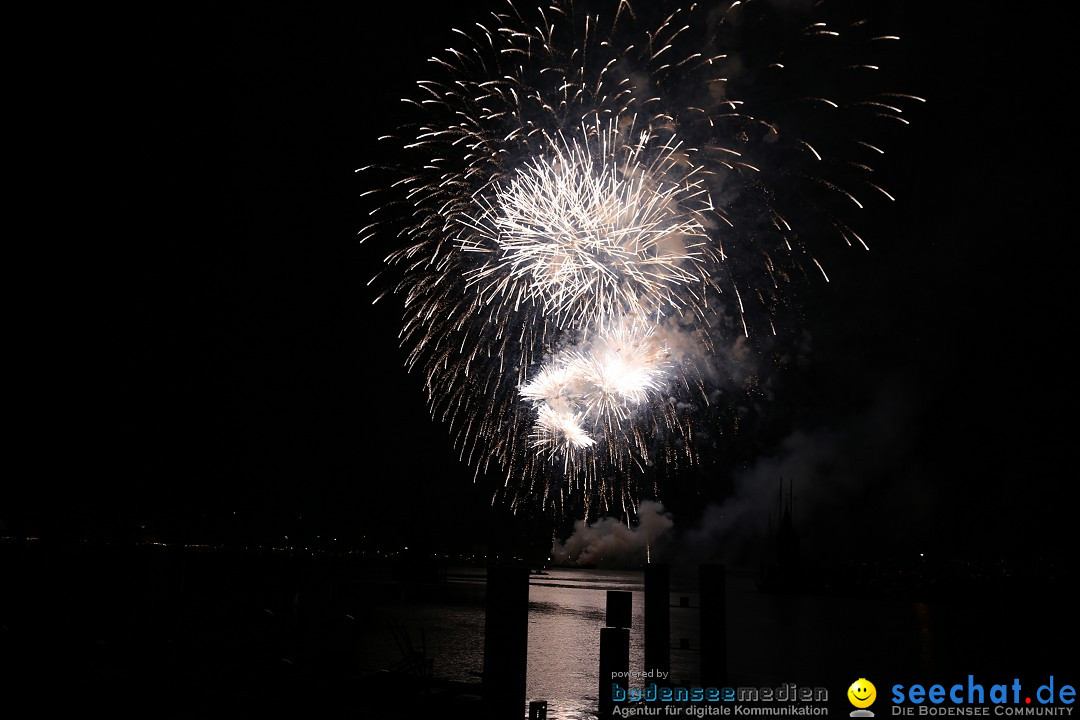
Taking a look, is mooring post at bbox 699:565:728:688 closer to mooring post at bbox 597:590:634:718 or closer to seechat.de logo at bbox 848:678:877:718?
mooring post at bbox 597:590:634:718

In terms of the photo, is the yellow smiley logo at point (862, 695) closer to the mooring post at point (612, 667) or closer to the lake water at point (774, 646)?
the lake water at point (774, 646)

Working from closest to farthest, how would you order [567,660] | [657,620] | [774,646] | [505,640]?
[505,640] < [657,620] < [567,660] < [774,646]

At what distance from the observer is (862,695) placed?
23344 millimetres

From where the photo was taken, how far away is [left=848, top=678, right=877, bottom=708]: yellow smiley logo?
2164 centimetres

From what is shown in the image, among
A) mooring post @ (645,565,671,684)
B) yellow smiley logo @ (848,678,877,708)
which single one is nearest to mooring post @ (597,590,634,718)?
mooring post @ (645,565,671,684)

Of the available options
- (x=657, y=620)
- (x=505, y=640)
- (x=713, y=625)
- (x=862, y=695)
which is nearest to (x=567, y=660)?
(x=862, y=695)

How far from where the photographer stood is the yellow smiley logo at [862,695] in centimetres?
2164

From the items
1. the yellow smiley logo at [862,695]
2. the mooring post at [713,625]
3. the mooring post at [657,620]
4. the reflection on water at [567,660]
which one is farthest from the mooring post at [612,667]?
the yellow smiley logo at [862,695]

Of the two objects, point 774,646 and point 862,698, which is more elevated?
point 862,698

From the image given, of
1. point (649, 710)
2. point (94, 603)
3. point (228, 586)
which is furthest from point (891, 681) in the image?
point (228, 586)

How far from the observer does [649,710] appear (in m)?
17.5

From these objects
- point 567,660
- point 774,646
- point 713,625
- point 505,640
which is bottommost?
point 774,646

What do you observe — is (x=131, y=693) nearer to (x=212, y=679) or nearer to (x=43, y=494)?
(x=212, y=679)

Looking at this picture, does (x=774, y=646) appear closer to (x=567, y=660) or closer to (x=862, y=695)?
(x=567, y=660)
